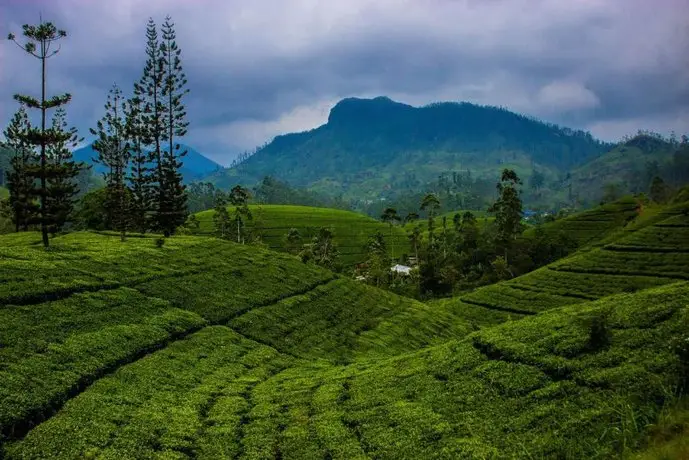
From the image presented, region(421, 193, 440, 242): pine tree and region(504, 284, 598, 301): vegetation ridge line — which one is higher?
region(421, 193, 440, 242): pine tree

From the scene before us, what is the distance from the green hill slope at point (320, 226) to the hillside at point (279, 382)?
117m

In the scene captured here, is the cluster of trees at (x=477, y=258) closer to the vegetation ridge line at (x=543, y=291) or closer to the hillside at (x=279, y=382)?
the vegetation ridge line at (x=543, y=291)

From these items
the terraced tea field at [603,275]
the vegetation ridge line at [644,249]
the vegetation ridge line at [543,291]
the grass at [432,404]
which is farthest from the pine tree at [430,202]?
the grass at [432,404]

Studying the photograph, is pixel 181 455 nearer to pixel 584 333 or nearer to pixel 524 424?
pixel 524 424

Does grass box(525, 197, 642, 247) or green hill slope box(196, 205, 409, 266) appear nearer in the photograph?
grass box(525, 197, 642, 247)

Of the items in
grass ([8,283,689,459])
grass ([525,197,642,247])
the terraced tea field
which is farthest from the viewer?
grass ([525,197,642,247])

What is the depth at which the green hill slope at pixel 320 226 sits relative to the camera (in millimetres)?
162750

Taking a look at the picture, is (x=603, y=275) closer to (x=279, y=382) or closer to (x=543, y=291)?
(x=543, y=291)

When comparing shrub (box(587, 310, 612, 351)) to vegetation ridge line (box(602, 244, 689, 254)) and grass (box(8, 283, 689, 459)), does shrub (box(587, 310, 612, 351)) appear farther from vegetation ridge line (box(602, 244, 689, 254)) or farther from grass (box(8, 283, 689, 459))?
vegetation ridge line (box(602, 244, 689, 254))

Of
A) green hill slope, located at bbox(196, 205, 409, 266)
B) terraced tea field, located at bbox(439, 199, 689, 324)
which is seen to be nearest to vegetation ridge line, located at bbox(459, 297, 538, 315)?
terraced tea field, located at bbox(439, 199, 689, 324)

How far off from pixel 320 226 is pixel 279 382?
151 meters

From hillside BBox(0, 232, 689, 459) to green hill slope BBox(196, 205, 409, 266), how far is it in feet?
383

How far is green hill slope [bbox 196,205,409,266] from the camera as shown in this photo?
162750 mm

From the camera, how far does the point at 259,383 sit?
3002 centimetres
